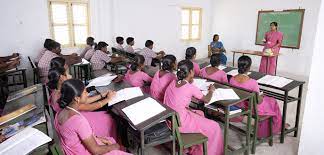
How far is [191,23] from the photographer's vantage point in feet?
29.4

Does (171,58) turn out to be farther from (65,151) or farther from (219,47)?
(219,47)

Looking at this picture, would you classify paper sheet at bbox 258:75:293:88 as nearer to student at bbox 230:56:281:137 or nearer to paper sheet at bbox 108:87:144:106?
student at bbox 230:56:281:137

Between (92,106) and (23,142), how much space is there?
0.86m

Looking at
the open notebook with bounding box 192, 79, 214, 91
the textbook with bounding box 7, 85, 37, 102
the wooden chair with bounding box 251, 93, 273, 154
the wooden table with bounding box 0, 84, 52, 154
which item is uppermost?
the open notebook with bounding box 192, 79, 214, 91

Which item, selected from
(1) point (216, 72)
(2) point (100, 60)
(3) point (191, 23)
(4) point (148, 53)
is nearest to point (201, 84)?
(1) point (216, 72)

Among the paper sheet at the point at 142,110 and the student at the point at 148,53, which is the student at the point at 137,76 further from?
the student at the point at 148,53

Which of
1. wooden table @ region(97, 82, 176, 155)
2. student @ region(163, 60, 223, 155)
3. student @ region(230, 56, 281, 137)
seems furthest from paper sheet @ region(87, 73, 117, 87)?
student @ region(230, 56, 281, 137)

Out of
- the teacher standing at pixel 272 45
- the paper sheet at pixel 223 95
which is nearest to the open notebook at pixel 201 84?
the paper sheet at pixel 223 95

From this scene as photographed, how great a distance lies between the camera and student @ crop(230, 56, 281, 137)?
269cm

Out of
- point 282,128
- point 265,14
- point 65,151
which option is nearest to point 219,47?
point 265,14

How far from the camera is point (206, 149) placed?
2303 millimetres

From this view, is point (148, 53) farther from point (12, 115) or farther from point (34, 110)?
point (12, 115)

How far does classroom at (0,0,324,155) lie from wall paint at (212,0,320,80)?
31 mm

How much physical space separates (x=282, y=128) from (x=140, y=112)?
191cm
